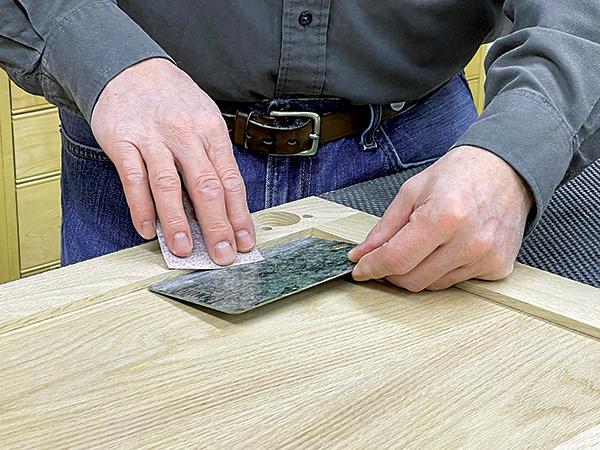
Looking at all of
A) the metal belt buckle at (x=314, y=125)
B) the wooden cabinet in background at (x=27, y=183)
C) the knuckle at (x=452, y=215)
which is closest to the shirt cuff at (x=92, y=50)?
the metal belt buckle at (x=314, y=125)

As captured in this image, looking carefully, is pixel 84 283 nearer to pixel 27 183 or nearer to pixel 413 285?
pixel 413 285

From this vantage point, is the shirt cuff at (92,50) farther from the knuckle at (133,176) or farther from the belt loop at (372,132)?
the belt loop at (372,132)

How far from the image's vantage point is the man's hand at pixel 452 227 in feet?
2.10

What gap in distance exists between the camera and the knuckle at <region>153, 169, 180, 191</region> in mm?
681

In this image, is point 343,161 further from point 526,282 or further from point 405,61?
point 526,282

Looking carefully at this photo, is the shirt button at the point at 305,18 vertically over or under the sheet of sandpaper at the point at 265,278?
over

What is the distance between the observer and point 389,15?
0.90 meters

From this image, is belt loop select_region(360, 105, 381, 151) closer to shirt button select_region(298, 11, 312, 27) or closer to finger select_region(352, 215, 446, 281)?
shirt button select_region(298, 11, 312, 27)

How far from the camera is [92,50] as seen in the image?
2.47 feet

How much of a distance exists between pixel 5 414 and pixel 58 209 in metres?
1.68

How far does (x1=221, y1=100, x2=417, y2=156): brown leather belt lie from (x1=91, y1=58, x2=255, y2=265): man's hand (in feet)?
0.63

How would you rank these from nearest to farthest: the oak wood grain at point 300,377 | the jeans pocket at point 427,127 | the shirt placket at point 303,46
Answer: the oak wood grain at point 300,377
the shirt placket at point 303,46
the jeans pocket at point 427,127

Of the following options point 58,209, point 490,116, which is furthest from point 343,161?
point 58,209

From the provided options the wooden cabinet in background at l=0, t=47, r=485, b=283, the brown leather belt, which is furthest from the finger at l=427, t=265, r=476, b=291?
the wooden cabinet in background at l=0, t=47, r=485, b=283
